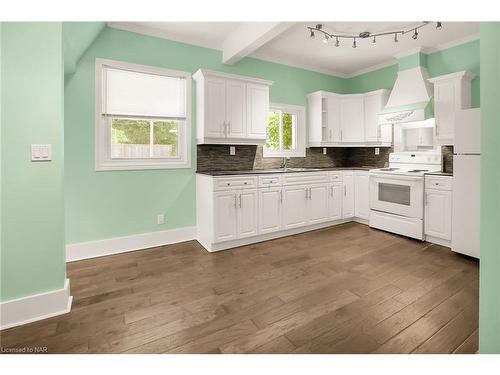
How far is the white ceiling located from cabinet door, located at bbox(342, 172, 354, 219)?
197cm

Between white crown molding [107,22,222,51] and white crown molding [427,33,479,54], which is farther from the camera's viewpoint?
white crown molding [427,33,479,54]

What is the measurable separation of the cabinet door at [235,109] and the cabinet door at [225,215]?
2.93 feet

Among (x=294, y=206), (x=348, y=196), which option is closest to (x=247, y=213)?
(x=294, y=206)

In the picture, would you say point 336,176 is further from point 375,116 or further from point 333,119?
point 375,116

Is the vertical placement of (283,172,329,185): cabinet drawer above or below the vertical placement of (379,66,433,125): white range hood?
below

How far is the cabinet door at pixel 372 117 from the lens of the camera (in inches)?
192

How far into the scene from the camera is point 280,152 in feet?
16.1

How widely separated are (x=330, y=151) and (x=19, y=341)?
5.08 m

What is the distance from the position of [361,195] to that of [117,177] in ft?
12.4

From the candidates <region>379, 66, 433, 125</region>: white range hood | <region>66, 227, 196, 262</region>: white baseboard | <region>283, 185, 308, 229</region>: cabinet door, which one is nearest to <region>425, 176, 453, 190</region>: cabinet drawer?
<region>379, 66, 433, 125</region>: white range hood

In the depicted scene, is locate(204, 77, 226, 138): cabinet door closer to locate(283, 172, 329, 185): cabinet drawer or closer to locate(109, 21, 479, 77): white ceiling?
locate(109, 21, 479, 77): white ceiling

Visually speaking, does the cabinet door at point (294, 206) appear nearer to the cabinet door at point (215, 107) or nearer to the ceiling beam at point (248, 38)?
the cabinet door at point (215, 107)

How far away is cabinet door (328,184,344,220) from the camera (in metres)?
4.66
